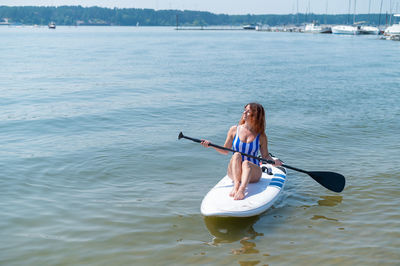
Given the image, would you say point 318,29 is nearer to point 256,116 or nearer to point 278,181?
point 278,181

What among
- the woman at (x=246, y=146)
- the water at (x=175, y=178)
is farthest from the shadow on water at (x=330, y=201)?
the woman at (x=246, y=146)

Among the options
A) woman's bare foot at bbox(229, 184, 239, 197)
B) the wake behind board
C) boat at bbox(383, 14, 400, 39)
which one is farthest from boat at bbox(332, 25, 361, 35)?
woman's bare foot at bbox(229, 184, 239, 197)

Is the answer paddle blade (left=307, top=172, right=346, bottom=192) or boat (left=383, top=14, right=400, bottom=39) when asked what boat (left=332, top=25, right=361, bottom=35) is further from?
paddle blade (left=307, top=172, right=346, bottom=192)

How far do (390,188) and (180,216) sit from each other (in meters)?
4.27

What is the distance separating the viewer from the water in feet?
18.9

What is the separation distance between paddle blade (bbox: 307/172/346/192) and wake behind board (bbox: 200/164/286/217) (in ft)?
2.55

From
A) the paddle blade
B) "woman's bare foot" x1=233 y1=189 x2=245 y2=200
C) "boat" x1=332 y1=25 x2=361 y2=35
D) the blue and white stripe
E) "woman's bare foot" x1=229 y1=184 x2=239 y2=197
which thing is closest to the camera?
"woman's bare foot" x1=233 y1=189 x2=245 y2=200

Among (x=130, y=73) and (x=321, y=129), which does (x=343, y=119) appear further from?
(x=130, y=73)

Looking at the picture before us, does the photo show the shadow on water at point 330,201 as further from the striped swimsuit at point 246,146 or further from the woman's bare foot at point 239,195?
the woman's bare foot at point 239,195

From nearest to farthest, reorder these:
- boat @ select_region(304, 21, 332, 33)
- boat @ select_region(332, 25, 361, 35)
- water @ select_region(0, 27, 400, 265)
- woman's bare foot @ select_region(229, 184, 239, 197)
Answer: water @ select_region(0, 27, 400, 265) → woman's bare foot @ select_region(229, 184, 239, 197) → boat @ select_region(332, 25, 361, 35) → boat @ select_region(304, 21, 332, 33)

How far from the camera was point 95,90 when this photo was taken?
1998cm

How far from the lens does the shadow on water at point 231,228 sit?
19.7 feet

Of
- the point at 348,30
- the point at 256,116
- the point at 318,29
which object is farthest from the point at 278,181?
the point at 318,29

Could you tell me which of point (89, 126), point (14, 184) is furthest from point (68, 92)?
point (14, 184)
